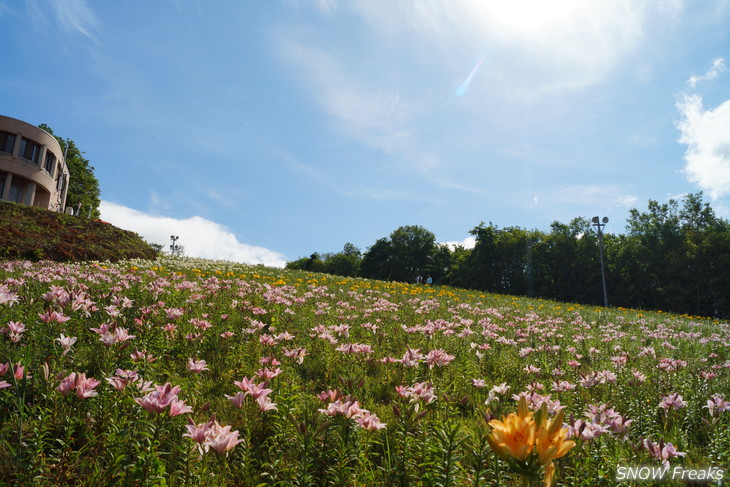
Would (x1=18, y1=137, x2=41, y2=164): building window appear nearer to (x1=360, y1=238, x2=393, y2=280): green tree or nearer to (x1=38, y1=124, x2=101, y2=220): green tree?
(x1=38, y1=124, x2=101, y2=220): green tree

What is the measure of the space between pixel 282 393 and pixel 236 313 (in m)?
3.49

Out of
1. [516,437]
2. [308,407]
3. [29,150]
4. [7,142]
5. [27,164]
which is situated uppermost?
[7,142]

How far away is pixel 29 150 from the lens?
43.1 m

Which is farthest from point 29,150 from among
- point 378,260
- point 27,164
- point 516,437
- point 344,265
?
point 344,265

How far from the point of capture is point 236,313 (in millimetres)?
6223

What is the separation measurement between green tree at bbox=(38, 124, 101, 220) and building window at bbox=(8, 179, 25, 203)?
11812 millimetres

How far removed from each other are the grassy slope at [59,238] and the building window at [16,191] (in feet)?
104

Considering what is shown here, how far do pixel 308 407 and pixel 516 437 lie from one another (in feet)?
7.38

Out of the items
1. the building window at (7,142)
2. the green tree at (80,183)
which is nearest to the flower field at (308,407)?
the building window at (7,142)

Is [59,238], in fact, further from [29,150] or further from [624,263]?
[624,263]

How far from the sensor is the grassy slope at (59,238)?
14087 millimetres

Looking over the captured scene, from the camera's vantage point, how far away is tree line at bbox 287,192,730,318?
122 feet

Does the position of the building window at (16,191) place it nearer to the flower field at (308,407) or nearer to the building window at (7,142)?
the building window at (7,142)

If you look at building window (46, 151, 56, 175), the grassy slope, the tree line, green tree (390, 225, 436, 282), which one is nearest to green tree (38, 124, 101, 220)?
building window (46, 151, 56, 175)
